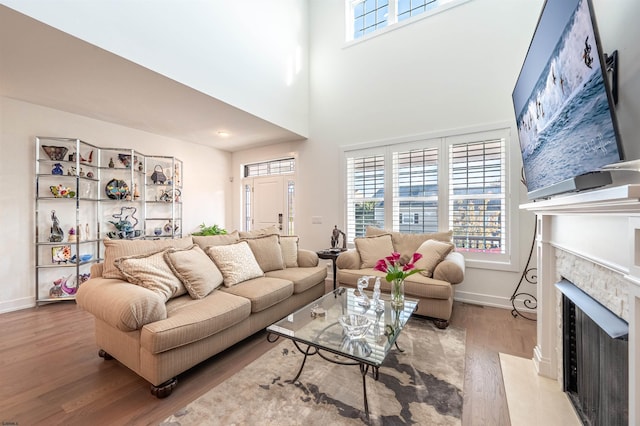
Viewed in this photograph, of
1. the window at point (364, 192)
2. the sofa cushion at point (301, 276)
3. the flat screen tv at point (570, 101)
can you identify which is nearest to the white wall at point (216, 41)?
the window at point (364, 192)

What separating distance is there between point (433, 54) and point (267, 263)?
367 centimetres

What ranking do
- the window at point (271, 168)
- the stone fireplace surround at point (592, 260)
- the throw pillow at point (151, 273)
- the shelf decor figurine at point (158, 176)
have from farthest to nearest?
→ the window at point (271, 168) < the shelf decor figurine at point (158, 176) < the throw pillow at point (151, 273) < the stone fireplace surround at point (592, 260)

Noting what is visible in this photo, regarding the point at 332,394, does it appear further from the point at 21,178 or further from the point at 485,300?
the point at 21,178

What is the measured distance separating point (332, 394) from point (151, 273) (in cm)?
157

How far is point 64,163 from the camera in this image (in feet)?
11.6

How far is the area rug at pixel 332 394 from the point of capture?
1.47 metres

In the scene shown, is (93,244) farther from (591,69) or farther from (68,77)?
(591,69)

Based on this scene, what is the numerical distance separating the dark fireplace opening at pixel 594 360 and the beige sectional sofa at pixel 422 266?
39.2 inches

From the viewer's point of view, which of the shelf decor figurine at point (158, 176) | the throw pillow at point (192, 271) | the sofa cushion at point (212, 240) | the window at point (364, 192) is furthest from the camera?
the shelf decor figurine at point (158, 176)

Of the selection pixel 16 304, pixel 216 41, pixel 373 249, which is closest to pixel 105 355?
pixel 16 304

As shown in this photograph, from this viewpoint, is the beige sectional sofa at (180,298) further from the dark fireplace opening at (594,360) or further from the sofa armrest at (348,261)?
the dark fireplace opening at (594,360)

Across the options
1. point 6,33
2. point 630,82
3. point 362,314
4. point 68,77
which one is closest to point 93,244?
point 68,77

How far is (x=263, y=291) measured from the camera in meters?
2.38

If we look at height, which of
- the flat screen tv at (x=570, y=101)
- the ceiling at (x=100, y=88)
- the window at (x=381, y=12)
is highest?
the window at (x=381, y=12)
